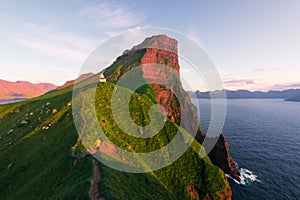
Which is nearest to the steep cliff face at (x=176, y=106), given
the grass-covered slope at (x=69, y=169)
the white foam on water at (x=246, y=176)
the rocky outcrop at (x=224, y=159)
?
the rocky outcrop at (x=224, y=159)

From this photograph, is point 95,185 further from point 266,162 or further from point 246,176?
point 266,162

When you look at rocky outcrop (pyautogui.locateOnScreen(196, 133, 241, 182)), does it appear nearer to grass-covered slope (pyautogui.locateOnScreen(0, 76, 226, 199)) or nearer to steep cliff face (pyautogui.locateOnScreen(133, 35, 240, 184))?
steep cliff face (pyautogui.locateOnScreen(133, 35, 240, 184))

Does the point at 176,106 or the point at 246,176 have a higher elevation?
the point at 176,106

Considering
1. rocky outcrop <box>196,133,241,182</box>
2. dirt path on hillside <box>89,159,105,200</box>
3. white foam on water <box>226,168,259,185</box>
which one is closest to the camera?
dirt path on hillside <box>89,159,105,200</box>

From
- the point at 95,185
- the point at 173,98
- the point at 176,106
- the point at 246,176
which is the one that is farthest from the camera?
the point at 173,98

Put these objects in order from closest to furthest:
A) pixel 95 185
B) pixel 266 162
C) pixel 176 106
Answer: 1. pixel 95 185
2. pixel 266 162
3. pixel 176 106

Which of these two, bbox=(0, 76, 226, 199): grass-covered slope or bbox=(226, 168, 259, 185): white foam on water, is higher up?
bbox=(0, 76, 226, 199): grass-covered slope

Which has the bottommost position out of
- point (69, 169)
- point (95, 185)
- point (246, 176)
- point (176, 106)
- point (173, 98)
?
point (246, 176)

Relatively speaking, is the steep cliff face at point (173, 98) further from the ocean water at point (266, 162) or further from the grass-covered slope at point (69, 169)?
the grass-covered slope at point (69, 169)

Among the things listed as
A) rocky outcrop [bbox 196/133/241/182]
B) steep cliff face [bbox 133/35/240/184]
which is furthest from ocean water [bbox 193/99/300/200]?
steep cliff face [bbox 133/35/240/184]

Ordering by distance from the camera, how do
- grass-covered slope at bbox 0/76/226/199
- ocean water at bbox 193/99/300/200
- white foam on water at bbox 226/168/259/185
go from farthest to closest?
white foam on water at bbox 226/168/259/185 < ocean water at bbox 193/99/300/200 < grass-covered slope at bbox 0/76/226/199

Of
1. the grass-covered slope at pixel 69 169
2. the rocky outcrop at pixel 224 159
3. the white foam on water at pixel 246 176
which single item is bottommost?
the white foam on water at pixel 246 176

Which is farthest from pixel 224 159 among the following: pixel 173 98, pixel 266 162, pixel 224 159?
pixel 173 98

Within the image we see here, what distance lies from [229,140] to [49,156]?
137242 mm
